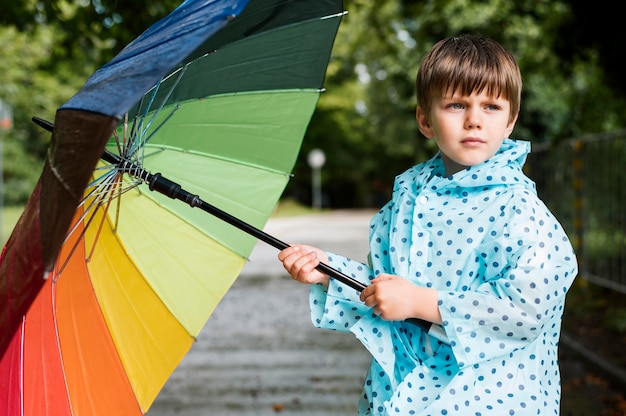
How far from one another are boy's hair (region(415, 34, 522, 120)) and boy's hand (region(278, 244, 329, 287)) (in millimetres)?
511

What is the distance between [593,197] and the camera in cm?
854

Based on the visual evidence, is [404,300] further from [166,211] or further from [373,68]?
[373,68]

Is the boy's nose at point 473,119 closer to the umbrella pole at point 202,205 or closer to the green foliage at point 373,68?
the umbrella pole at point 202,205

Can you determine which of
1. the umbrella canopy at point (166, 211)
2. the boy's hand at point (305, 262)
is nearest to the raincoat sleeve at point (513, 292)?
the boy's hand at point (305, 262)

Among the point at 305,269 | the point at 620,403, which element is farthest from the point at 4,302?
the point at 620,403

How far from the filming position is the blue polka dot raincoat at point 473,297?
1.84 metres

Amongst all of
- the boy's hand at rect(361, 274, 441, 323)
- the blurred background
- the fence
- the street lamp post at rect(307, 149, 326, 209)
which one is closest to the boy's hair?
the boy's hand at rect(361, 274, 441, 323)

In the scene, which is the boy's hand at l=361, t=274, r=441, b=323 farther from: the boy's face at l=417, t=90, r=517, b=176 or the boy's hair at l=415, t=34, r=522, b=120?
the boy's hair at l=415, t=34, r=522, b=120

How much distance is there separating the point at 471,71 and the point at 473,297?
22.4 inches

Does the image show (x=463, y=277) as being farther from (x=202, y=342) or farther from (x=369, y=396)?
(x=202, y=342)

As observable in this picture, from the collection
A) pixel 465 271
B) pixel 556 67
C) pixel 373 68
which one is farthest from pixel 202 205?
pixel 373 68

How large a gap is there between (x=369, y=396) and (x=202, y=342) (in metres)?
5.73

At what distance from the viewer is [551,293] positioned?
72.1 inches

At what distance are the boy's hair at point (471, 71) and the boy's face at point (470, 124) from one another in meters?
0.02
